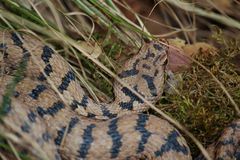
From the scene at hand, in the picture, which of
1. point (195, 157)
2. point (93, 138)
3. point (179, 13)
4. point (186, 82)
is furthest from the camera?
point (179, 13)

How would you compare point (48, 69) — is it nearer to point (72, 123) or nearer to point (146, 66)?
point (72, 123)

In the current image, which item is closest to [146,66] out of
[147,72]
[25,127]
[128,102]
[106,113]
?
[147,72]

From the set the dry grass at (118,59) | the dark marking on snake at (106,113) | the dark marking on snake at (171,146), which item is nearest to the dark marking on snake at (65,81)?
the dry grass at (118,59)

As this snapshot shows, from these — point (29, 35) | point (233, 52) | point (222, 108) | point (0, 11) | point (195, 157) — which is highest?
point (0, 11)

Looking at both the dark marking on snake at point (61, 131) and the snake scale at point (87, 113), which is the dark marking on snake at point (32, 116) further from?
the dark marking on snake at point (61, 131)

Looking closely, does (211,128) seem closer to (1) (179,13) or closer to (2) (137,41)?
(2) (137,41)

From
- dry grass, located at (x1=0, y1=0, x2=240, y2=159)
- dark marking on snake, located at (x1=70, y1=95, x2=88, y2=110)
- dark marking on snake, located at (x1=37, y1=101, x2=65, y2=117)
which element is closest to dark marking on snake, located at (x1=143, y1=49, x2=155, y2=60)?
dry grass, located at (x1=0, y1=0, x2=240, y2=159)

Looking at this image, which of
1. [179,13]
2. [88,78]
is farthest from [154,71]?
[179,13]
